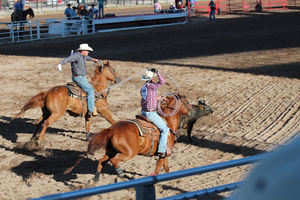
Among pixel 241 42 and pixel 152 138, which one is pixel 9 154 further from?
pixel 241 42

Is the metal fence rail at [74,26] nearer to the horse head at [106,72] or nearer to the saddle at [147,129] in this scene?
the horse head at [106,72]

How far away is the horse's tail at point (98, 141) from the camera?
620cm

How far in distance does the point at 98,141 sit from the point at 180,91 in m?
7.36

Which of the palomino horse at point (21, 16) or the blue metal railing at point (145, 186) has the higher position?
the palomino horse at point (21, 16)

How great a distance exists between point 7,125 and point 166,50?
11855 millimetres

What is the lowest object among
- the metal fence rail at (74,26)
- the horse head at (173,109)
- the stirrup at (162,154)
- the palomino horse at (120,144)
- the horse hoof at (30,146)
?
the horse hoof at (30,146)

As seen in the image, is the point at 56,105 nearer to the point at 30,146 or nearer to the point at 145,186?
the point at 30,146

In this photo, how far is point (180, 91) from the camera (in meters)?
13.3

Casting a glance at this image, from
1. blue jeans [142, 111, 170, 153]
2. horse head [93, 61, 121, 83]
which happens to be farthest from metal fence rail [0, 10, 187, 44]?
blue jeans [142, 111, 170, 153]

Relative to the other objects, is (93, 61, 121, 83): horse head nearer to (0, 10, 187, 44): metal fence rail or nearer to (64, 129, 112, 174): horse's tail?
(64, 129, 112, 174): horse's tail

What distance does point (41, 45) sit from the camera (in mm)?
23375

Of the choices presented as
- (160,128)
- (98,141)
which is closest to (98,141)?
(98,141)

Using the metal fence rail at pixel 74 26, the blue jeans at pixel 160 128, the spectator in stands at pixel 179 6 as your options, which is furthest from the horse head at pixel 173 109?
the spectator in stands at pixel 179 6

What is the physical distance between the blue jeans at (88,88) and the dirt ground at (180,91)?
0.84 meters
